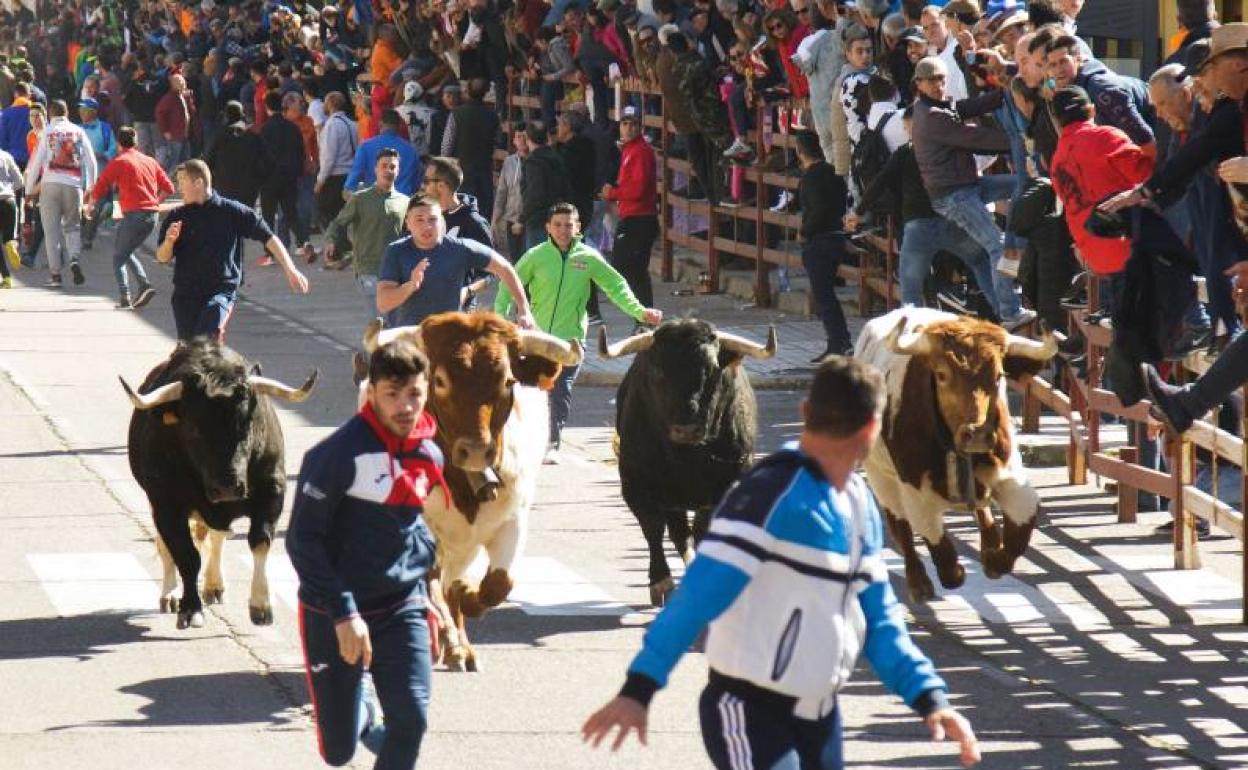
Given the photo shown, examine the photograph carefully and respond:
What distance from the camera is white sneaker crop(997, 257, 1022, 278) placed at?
1605 centimetres

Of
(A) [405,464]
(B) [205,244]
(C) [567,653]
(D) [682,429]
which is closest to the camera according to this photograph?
Answer: (A) [405,464]

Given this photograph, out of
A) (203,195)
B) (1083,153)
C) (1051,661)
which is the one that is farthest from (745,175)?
(1051,661)

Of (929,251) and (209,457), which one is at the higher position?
(929,251)

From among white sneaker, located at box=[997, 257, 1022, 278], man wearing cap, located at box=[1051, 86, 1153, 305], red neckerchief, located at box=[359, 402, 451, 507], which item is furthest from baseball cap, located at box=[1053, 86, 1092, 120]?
red neckerchief, located at box=[359, 402, 451, 507]

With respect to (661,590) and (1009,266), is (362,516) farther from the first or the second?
(1009,266)

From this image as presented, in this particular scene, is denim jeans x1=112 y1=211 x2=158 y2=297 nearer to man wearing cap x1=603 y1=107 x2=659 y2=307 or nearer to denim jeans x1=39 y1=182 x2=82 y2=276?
denim jeans x1=39 y1=182 x2=82 y2=276

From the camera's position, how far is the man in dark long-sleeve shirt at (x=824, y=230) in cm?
1992

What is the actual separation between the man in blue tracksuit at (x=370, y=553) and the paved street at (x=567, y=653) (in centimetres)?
133

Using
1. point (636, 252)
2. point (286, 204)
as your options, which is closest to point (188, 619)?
point (636, 252)

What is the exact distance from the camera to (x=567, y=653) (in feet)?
36.2

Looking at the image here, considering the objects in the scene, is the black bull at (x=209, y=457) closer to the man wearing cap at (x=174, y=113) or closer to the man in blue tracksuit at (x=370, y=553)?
the man in blue tracksuit at (x=370, y=553)

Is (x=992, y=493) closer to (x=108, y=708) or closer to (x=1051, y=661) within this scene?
(x=1051, y=661)

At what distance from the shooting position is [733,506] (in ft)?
20.3

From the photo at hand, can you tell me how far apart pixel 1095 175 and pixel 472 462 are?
3.96m
